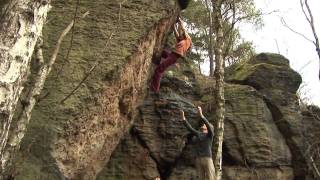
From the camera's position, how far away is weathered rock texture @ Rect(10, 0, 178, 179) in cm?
852

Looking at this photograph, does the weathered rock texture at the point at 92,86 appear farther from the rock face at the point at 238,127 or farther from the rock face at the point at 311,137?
the rock face at the point at 311,137

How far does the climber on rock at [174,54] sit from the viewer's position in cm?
1295

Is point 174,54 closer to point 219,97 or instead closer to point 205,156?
point 219,97

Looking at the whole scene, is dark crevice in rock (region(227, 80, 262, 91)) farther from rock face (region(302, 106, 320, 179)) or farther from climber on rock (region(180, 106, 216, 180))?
climber on rock (region(180, 106, 216, 180))

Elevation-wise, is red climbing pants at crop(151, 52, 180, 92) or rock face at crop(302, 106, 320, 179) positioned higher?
red climbing pants at crop(151, 52, 180, 92)

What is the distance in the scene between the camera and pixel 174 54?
13.0m

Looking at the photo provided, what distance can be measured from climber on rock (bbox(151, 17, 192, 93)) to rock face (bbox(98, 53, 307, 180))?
0.71 metres

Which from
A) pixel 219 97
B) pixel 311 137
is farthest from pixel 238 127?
pixel 219 97

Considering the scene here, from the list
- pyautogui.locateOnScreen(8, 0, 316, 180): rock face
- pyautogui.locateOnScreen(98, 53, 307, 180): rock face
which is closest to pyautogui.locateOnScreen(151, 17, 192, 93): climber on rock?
pyautogui.locateOnScreen(8, 0, 316, 180): rock face

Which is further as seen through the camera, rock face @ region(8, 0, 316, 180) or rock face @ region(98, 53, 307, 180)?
rock face @ region(98, 53, 307, 180)

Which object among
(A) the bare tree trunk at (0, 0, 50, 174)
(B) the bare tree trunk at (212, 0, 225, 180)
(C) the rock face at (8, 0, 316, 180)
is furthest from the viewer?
(B) the bare tree trunk at (212, 0, 225, 180)

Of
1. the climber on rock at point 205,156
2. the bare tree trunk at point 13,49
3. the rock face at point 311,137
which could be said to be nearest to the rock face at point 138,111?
the rock face at point 311,137

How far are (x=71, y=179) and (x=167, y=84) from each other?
7076 mm

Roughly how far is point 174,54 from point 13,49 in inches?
370
